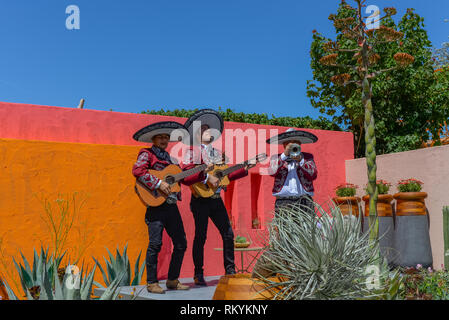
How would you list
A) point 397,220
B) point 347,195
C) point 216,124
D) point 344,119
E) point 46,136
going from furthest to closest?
point 344,119 → point 347,195 → point 397,220 → point 46,136 → point 216,124

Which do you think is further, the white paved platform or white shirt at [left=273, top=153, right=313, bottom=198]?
white shirt at [left=273, top=153, right=313, bottom=198]

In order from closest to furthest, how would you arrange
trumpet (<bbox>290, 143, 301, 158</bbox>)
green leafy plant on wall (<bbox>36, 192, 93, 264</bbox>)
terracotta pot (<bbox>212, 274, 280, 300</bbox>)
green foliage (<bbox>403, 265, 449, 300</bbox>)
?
terracotta pot (<bbox>212, 274, 280, 300</bbox>)
green foliage (<bbox>403, 265, 449, 300</bbox>)
trumpet (<bbox>290, 143, 301, 158</bbox>)
green leafy plant on wall (<bbox>36, 192, 93, 264</bbox>)

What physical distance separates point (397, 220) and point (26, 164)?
581 centimetres

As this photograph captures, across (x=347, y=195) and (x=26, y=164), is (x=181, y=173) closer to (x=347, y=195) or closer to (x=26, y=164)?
(x=26, y=164)

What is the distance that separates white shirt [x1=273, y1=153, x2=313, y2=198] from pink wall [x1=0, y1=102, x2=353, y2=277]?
366 millimetres

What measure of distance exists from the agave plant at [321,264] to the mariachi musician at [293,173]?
7.93 feet

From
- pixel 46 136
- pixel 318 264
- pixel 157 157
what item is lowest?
pixel 318 264

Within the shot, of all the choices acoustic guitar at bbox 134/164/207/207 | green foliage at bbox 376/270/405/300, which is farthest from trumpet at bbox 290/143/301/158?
green foliage at bbox 376/270/405/300

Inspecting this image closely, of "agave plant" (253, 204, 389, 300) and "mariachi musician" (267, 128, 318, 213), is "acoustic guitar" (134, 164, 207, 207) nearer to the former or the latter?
"mariachi musician" (267, 128, 318, 213)

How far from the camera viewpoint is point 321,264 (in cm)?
346

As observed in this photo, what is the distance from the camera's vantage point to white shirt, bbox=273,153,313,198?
6.27 meters

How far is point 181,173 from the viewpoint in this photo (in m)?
5.70

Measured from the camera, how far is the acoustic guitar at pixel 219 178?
6023mm
